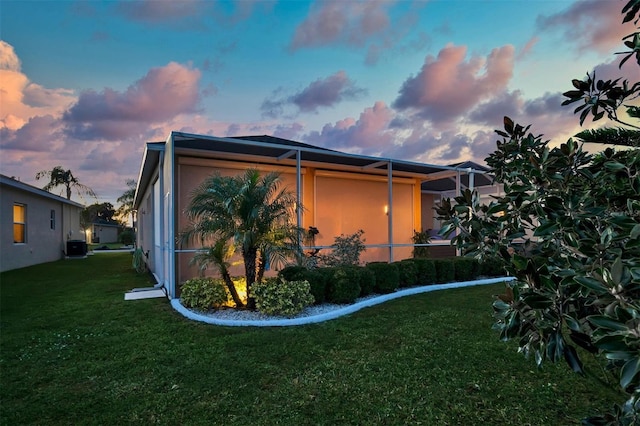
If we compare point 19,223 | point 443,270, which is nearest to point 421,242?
point 443,270

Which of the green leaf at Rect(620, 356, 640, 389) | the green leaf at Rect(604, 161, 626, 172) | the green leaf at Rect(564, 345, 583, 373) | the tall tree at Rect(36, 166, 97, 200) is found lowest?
the green leaf at Rect(564, 345, 583, 373)

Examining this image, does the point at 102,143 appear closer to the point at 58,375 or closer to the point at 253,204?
the point at 253,204

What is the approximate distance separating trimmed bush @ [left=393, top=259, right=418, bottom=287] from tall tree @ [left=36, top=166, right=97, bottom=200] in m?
31.2

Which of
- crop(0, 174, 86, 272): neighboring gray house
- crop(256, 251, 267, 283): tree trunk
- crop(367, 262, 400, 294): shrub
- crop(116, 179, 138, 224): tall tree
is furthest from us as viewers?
crop(116, 179, 138, 224): tall tree

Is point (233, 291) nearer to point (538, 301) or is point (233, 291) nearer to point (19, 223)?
point (538, 301)

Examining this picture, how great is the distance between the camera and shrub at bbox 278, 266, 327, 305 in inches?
264

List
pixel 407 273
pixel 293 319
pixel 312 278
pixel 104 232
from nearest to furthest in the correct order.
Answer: pixel 293 319, pixel 312 278, pixel 407 273, pixel 104 232

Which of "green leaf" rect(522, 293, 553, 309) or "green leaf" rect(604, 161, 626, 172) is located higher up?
"green leaf" rect(604, 161, 626, 172)

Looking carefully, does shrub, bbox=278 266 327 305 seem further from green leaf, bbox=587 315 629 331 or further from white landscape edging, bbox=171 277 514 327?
green leaf, bbox=587 315 629 331

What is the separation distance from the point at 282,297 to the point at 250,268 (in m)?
0.91

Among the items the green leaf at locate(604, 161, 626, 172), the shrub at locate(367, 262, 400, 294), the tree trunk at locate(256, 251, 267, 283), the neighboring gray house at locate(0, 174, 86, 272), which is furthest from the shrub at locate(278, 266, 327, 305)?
the neighboring gray house at locate(0, 174, 86, 272)

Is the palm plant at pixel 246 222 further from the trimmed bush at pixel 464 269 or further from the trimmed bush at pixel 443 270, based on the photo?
the trimmed bush at pixel 464 269

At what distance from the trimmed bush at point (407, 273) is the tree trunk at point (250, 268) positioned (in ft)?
11.7

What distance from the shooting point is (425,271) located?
28.3 ft
